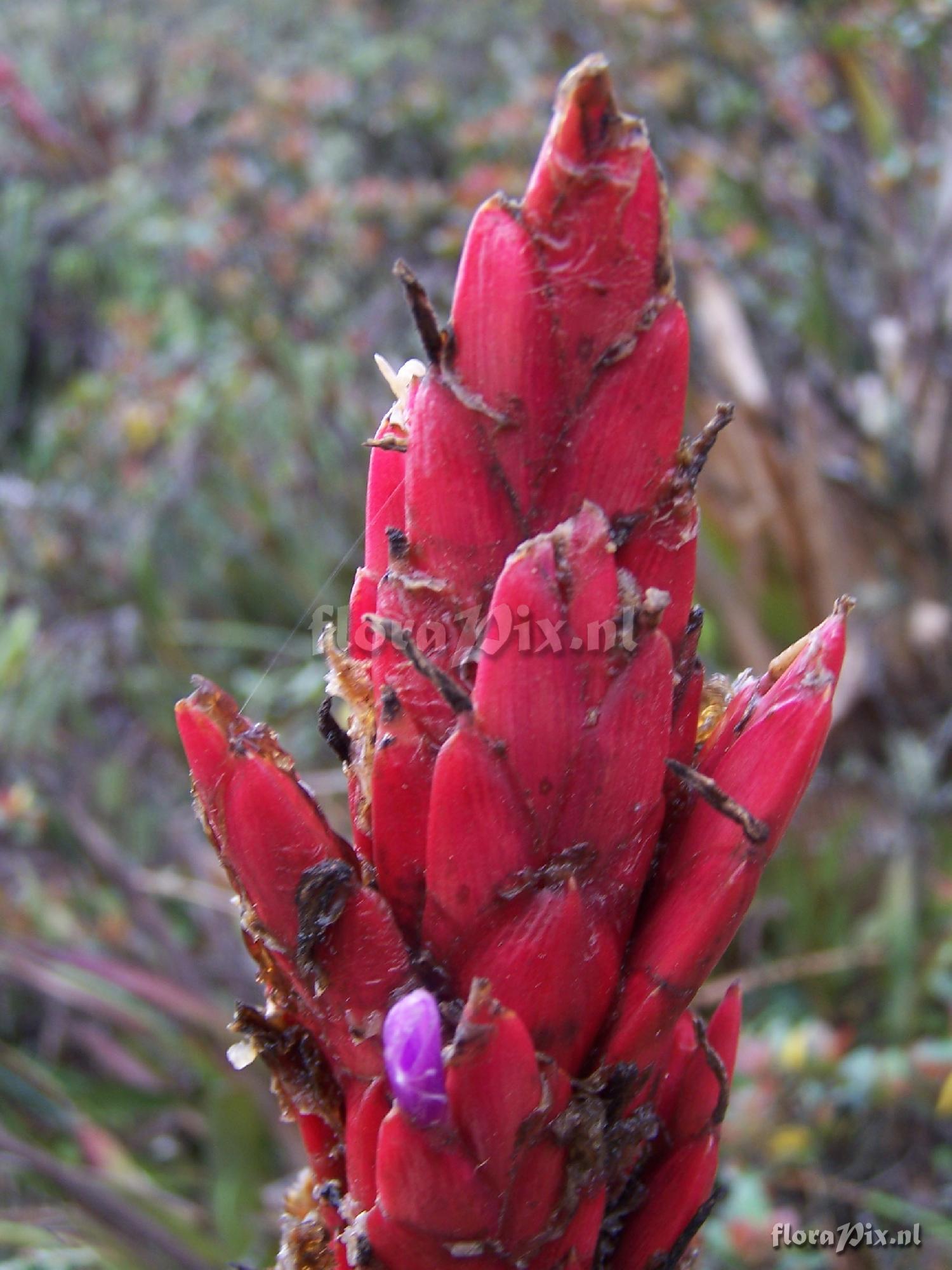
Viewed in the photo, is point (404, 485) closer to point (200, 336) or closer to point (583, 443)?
point (583, 443)

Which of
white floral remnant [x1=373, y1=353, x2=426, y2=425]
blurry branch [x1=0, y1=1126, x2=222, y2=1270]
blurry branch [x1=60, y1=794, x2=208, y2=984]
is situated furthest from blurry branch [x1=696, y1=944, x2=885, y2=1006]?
white floral remnant [x1=373, y1=353, x2=426, y2=425]

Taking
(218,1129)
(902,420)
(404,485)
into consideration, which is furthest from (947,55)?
(218,1129)

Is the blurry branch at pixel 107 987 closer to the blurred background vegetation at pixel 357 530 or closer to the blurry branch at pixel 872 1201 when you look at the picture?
the blurred background vegetation at pixel 357 530

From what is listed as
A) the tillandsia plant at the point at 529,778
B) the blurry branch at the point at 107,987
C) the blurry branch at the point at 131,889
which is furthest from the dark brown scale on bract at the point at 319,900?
the blurry branch at the point at 131,889

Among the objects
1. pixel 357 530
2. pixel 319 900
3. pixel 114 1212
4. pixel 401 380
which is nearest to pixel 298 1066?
pixel 319 900

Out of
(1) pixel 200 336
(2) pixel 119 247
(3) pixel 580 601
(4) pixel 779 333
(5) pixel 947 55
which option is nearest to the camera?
(3) pixel 580 601

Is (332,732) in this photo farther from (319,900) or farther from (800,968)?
(800,968)

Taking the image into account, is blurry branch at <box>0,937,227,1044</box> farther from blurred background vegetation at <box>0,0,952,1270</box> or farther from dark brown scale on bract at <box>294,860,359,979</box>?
dark brown scale on bract at <box>294,860,359,979</box>
